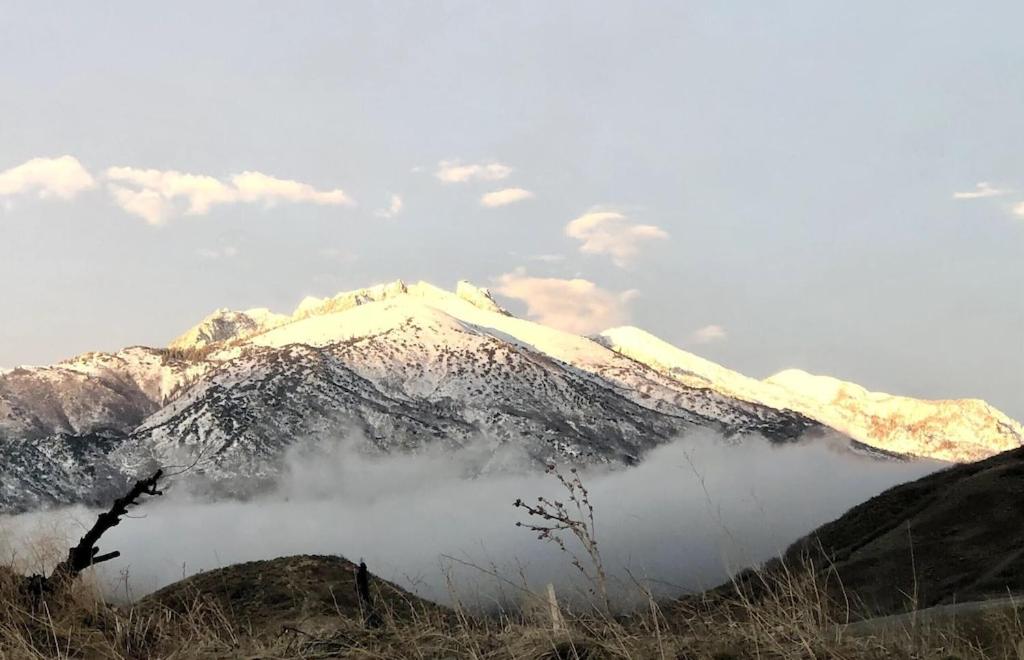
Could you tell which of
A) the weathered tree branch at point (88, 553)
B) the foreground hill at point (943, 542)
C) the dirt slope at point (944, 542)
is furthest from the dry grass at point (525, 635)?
the foreground hill at point (943, 542)

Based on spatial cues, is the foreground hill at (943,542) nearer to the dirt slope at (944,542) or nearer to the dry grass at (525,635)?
the dirt slope at (944,542)

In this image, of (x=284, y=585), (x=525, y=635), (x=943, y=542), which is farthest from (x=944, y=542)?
(x=525, y=635)

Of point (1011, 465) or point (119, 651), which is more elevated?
point (119, 651)

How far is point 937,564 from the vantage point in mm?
35938

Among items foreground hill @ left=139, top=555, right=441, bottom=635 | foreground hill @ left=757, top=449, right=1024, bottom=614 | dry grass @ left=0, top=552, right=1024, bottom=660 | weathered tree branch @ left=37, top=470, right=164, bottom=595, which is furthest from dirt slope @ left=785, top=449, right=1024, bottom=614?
foreground hill @ left=139, top=555, right=441, bottom=635

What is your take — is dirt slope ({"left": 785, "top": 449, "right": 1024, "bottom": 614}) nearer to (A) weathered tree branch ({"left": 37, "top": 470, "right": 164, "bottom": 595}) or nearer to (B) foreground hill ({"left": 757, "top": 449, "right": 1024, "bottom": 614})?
(B) foreground hill ({"left": 757, "top": 449, "right": 1024, "bottom": 614})

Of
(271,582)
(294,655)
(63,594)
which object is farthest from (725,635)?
(271,582)

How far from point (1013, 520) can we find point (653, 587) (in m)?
39.2

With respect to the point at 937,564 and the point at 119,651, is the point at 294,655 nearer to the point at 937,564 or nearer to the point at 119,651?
the point at 119,651

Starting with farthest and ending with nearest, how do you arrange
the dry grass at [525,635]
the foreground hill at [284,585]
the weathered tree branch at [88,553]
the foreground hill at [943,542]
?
the foreground hill at [284,585] → the foreground hill at [943,542] → the weathered tree branch at [88,553] → the dry grass at [525,635]

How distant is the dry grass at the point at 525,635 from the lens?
16.0 ft

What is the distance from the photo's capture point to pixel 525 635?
5.32 meters

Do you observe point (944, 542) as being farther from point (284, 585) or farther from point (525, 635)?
point (525, 635)

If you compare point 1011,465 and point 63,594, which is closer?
point 63,594
